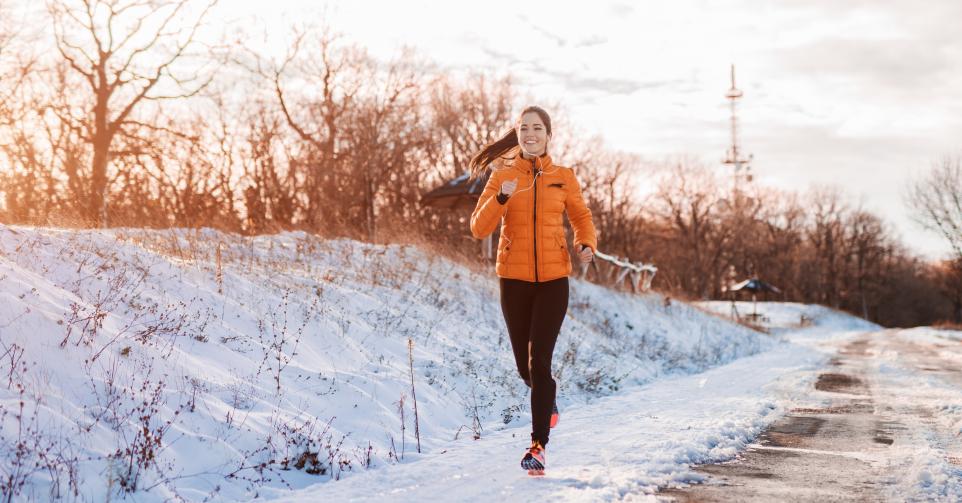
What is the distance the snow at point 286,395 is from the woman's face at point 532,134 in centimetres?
207

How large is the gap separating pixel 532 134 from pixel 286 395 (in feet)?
9.54

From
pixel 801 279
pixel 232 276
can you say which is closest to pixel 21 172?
pixel 232 276

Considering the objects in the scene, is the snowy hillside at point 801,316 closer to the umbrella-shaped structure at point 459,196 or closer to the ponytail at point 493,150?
the umbrella-shaped structure at point 459,196

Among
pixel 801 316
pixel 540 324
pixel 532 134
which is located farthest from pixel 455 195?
pixel 801 316

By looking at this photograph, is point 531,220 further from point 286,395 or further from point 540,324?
point 286,395

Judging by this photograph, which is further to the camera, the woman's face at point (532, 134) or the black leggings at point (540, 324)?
the woman's face at point (532, 134)

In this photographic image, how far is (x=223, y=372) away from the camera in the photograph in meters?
5.71

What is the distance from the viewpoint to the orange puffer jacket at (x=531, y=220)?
14.8 ft

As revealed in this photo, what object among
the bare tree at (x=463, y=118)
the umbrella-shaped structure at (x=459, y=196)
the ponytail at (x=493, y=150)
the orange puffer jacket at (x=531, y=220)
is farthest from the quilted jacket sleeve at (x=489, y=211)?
the bare tree at (x=463, y=118)

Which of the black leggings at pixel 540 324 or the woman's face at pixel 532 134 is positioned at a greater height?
the woman's face at pixel 532 134

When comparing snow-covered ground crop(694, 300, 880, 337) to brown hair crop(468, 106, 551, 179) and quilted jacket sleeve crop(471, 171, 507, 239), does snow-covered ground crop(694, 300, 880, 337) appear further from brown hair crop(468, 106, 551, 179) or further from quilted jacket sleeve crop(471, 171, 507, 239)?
quilted jacket sleeve crop(471, 171, 507, 239)

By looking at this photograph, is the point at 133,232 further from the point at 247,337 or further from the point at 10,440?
the point at 10,440

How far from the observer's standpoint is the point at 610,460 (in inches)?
192

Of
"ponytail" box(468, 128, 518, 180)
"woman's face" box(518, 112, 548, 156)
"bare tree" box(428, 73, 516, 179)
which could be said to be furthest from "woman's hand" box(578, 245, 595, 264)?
"bare tree" box(428, 73, 516, 179)
